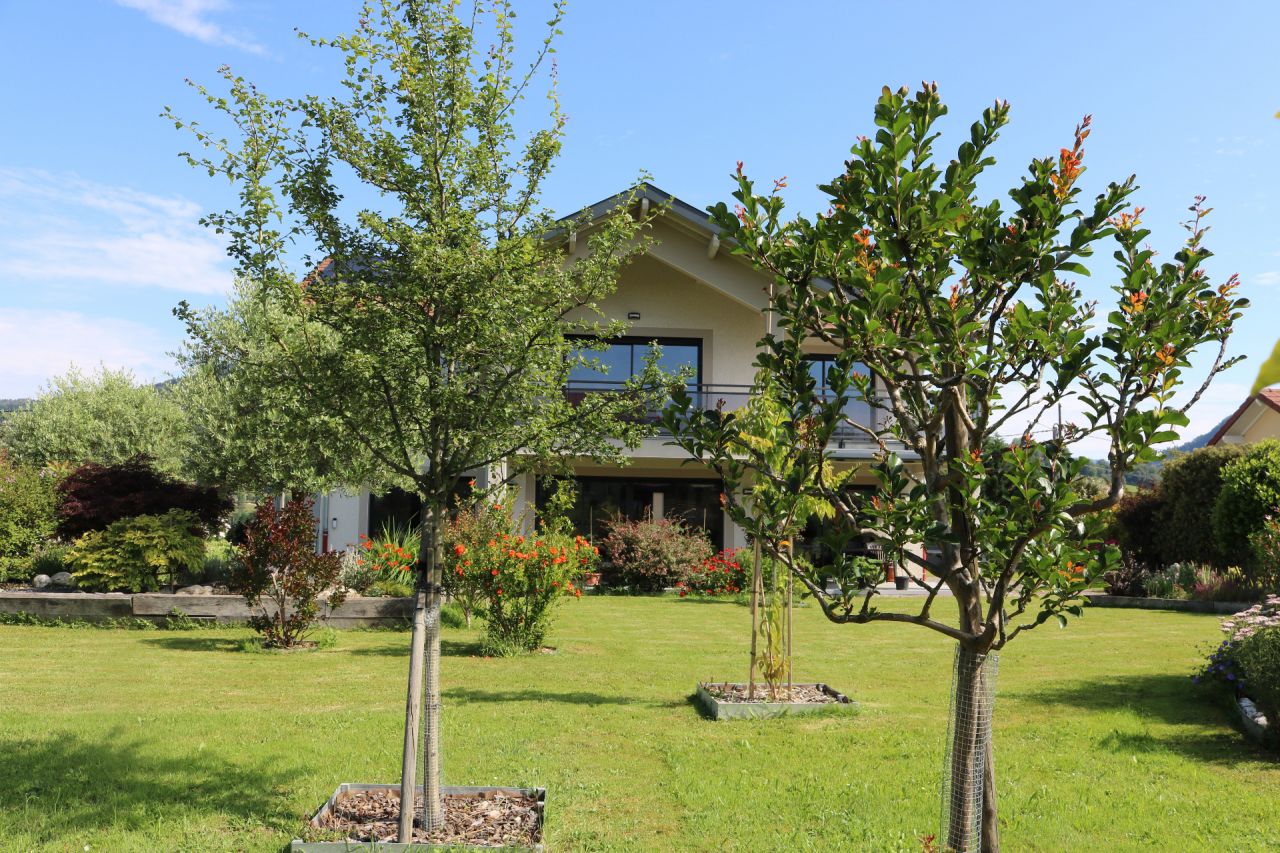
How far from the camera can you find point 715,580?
20734 mm

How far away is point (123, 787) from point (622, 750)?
3.48 meters

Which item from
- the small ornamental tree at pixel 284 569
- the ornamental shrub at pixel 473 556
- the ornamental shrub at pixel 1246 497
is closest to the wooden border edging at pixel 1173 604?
the ornamental shrub at pixel 1246 497

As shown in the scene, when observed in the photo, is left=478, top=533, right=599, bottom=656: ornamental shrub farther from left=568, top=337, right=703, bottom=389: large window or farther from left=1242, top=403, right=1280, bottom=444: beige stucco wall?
left=1242, top=403, right=1280, bottom=444: beige stucco wall

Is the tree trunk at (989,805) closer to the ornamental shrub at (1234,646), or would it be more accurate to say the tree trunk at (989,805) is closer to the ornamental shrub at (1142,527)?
the ornamental shrub at (1234,646)

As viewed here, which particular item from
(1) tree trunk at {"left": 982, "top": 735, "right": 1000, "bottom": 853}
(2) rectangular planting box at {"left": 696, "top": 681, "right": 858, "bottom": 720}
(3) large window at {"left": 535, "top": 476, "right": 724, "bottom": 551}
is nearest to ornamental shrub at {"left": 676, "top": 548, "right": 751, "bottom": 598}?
(3) large window at {"left": 535, "top": 476, "right": 724, "bottom": 551}

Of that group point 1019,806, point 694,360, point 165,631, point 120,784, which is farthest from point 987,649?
point 694,360

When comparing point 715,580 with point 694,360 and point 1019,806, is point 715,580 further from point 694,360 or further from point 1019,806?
point 1019,806

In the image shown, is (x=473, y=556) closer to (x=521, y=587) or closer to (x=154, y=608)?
(x=521, y=587)

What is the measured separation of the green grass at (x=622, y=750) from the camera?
5707 mm

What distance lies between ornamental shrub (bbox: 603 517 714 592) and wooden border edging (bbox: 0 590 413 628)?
697 centimetres

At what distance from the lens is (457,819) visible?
18.6 feet

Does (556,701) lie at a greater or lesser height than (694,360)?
lesser

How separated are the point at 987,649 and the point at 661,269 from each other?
19.4 m

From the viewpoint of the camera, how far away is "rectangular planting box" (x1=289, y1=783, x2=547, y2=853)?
5113 mm
